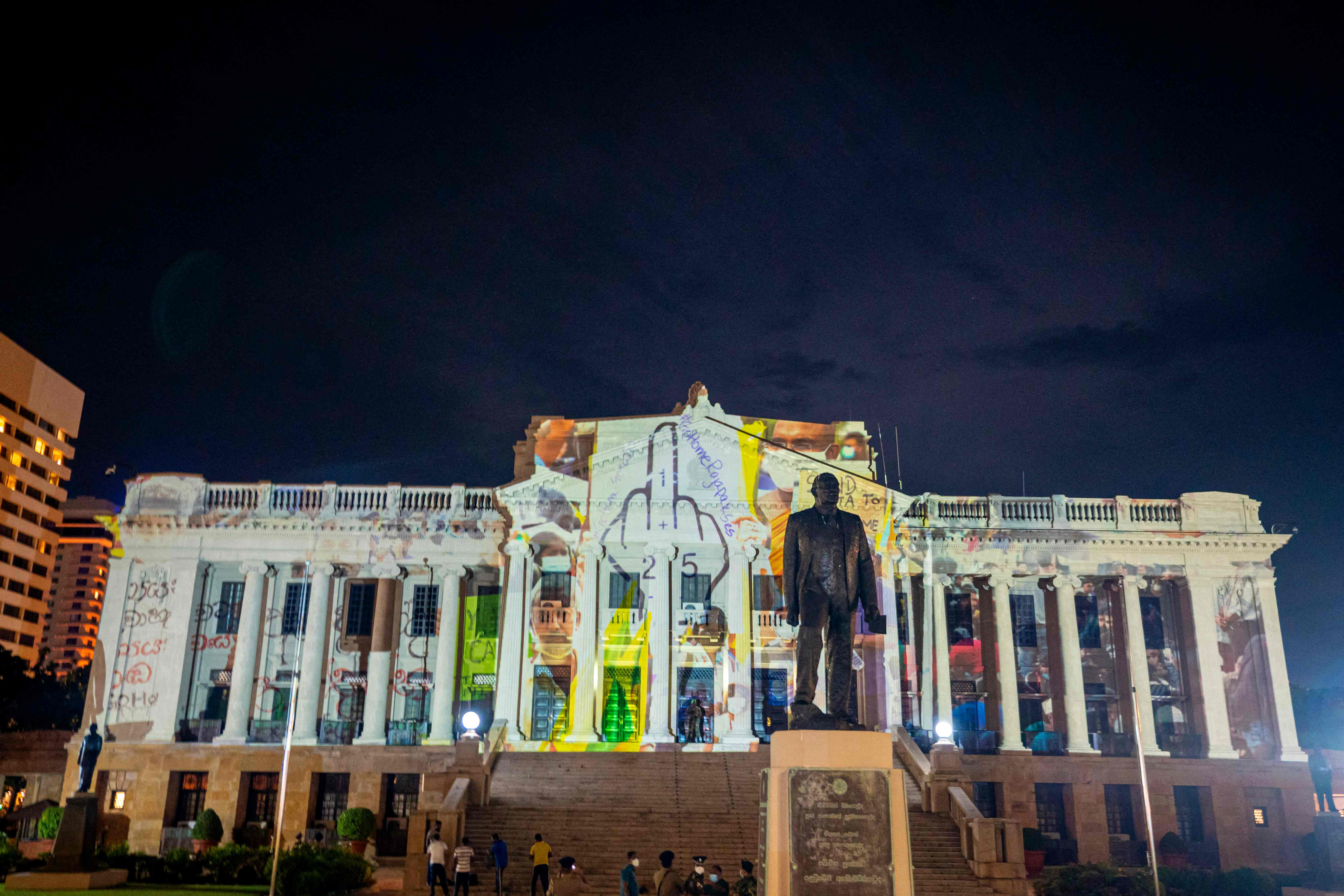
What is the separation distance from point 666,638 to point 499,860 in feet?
54.0

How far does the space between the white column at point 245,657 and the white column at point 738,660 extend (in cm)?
1770

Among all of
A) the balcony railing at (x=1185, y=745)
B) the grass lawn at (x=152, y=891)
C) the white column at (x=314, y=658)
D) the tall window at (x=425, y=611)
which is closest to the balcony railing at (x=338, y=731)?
the white column at (x=314, y=658)

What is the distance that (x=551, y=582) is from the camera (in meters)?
42.8

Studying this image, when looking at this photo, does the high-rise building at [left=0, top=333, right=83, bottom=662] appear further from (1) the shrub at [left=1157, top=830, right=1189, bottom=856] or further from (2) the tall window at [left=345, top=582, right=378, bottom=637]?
(1) the shrub at [left=1157, top=830, right=1189, bottom=856]

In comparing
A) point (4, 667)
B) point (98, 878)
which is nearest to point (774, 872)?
point (98, 878)

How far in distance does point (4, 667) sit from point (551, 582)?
28691mm

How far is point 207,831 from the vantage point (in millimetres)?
36281

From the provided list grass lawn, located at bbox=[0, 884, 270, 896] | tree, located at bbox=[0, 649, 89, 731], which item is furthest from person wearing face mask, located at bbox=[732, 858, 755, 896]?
tree, located at bbox=[0, 649, 89, 731]

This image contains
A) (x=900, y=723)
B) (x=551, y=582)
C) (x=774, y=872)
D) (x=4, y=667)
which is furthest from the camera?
(x=4, y=667)

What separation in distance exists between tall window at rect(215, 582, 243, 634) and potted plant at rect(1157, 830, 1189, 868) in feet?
115

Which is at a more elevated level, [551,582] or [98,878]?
[551,582]

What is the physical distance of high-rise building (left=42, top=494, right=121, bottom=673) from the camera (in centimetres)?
15712

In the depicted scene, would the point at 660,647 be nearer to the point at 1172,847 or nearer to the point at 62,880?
the point at 1172,847

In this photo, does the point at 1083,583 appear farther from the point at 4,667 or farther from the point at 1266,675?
the point at 4,667
